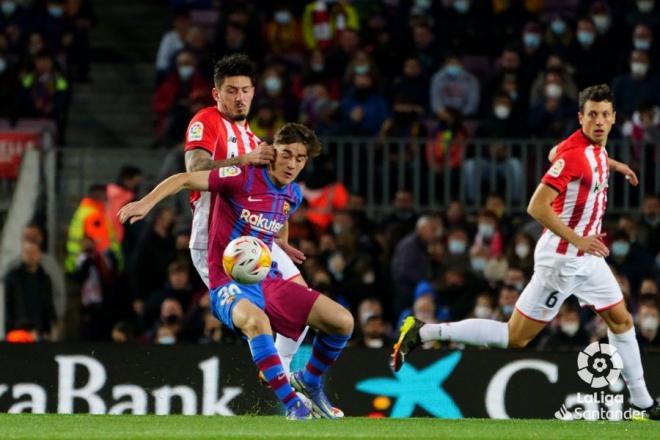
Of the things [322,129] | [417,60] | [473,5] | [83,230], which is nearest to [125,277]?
[83,230]

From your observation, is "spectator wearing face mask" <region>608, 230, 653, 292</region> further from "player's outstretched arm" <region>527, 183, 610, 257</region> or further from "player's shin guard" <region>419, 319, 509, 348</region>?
"player's outstretched arm" <region>527, 183, 610, 257</region>

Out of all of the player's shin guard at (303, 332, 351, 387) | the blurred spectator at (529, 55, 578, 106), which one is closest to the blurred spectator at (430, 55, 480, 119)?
the blurred spectator at (529, 55, 578, 106)

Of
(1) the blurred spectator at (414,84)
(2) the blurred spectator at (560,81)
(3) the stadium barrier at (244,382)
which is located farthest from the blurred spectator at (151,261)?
(2) the blurred spectator at (560,81)

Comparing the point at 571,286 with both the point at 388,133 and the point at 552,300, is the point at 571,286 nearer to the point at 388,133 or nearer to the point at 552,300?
the point at 552,300

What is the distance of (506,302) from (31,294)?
436 centimetres

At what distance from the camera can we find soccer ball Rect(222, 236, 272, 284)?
1043 cm

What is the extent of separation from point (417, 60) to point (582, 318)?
4.42 m

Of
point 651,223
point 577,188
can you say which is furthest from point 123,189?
point 577,188

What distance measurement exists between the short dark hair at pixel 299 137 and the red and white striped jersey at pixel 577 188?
1.44m

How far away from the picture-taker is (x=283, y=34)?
20281mm

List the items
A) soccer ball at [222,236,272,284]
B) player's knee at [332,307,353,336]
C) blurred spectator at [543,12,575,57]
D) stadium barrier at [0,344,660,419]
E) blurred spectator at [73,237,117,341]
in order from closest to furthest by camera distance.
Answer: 1. soccer ball at [222,236,272,284]
2. player's knee at [332,307,353,336]
3. stadium barrier at [0,344,660,419]
4. blurred spectator at [73,237,117,341]
5. blurred spectator at [543,12,575,57]

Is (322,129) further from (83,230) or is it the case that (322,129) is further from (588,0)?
(588,0)

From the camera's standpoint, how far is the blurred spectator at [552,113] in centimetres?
1748

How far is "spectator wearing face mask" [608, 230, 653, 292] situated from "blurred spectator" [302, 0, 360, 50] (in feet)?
16.9
